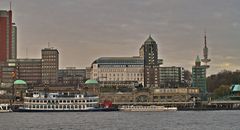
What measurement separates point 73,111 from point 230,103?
176 ft

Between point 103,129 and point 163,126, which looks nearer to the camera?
point 103,129

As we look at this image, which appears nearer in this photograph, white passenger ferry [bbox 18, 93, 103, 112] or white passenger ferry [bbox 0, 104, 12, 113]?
white passenger ferry [bbox 18, 93, 103, 112]

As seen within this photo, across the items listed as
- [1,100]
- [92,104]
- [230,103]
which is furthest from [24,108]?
[230,103]

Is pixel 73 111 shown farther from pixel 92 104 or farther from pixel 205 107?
pixel 205 107

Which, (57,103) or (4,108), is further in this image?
(4,108)

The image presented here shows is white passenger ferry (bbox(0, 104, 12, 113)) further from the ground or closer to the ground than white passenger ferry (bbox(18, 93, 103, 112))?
closer to the ground

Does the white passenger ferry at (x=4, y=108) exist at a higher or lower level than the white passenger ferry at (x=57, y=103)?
lower

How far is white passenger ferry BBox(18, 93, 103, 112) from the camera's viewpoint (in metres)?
157

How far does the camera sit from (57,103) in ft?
517

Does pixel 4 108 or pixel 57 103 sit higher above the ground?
pixel 57 103

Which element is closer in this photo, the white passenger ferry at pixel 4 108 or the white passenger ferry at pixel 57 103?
the white passenger ferry at pixel 57 103

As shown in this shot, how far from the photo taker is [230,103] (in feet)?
593

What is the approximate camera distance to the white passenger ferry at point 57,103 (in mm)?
157125

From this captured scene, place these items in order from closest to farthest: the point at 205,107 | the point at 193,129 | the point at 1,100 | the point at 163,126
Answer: the point at 193,129 < the point at 163,126 < the point at 205,107 < the point at 1,100
